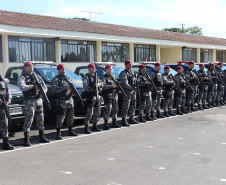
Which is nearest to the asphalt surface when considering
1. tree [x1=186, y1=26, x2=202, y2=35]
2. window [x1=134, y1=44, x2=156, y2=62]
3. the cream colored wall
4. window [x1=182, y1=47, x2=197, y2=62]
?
window [x1=134, y1=44, x2=156, y2=62]

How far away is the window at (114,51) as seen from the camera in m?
24.8

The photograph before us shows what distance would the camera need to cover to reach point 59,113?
664 cm

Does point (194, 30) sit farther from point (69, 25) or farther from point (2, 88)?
point (2, 88)

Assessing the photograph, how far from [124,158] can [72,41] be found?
721 inches

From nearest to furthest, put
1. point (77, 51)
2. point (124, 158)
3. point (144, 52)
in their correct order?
point (124, 158) < point (77, 51) < point (144, 52)

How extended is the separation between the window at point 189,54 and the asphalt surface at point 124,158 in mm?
26368

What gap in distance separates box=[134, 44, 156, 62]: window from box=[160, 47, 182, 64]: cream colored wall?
385cm

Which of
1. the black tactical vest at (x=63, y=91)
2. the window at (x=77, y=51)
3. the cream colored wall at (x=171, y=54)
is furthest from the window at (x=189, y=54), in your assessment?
the black tactical vest at (x=63, y=91)

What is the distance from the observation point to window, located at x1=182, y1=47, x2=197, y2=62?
32.9 m

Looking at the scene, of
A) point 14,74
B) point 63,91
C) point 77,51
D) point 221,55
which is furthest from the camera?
point 221,55

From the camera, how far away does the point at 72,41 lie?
22.4 metres

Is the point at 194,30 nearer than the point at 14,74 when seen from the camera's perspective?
No

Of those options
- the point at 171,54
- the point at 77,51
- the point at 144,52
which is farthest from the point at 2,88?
the point at 171,54

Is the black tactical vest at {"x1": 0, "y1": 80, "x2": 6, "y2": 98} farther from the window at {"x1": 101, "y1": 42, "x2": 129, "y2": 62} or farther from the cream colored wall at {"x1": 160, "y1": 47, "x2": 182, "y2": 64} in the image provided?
the cream colored wall at {"x1": 160, "y1": 47, "x2": 182, "y2": 64}
